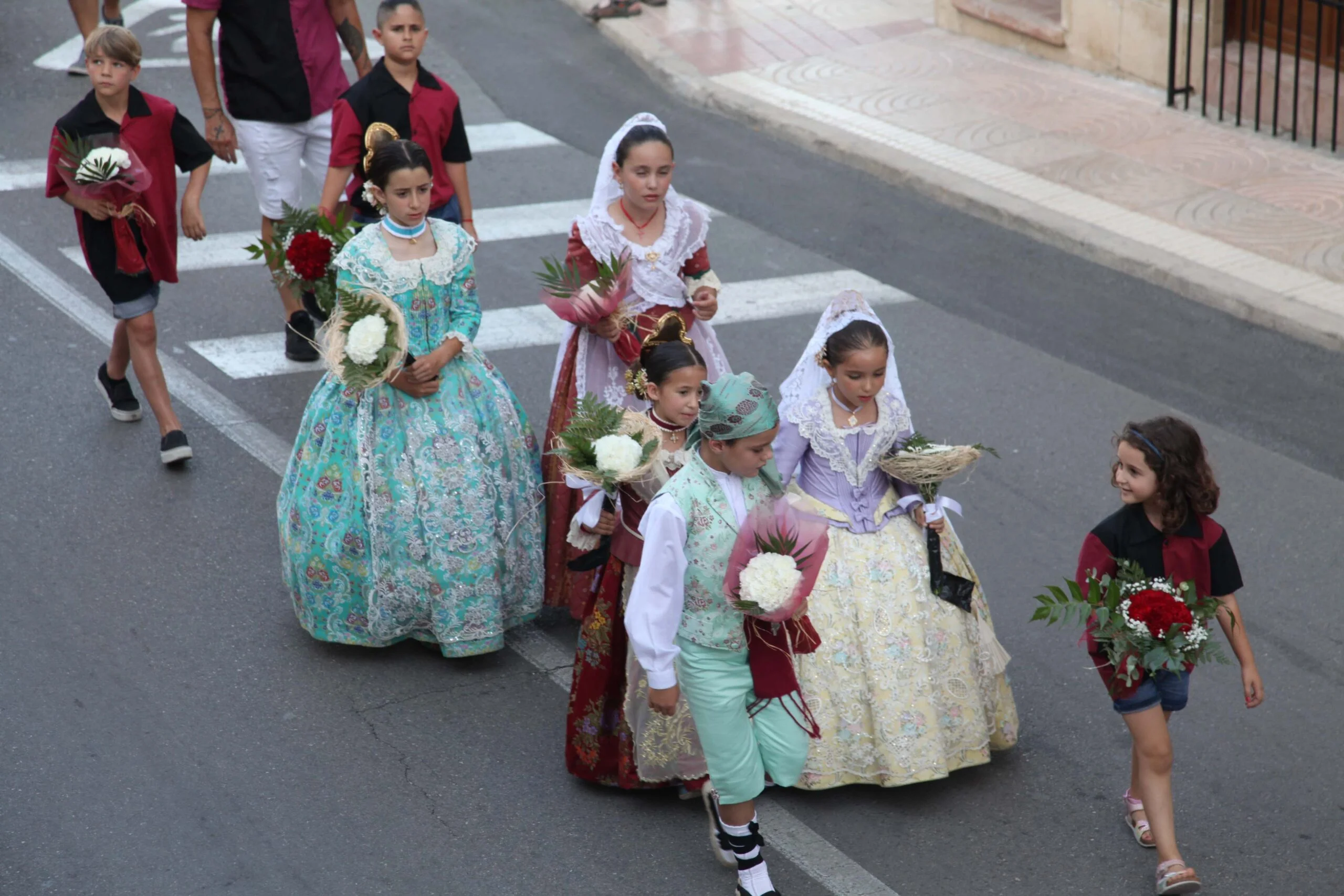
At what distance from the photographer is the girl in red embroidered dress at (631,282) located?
20.6 ft

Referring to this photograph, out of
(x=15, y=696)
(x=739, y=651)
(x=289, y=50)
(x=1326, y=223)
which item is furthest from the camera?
(x=1326, y=223)

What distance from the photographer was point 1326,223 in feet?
34.1

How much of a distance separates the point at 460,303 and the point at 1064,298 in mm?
4859

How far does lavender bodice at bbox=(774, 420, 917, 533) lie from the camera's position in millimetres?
5379

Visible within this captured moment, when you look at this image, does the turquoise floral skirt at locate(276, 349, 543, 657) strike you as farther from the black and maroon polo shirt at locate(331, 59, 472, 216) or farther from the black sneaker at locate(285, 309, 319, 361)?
the black sneaker at locate(285, 309, 319, 361)

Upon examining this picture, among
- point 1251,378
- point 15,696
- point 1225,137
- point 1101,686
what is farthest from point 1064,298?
point 15,696

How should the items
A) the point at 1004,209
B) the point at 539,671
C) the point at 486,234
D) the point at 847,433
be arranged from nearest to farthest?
the point at 847,433 → the point at 539,671 → the point at 486,234 → the point at 1004,209

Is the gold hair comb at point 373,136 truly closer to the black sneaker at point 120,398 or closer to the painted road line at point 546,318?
the painted road line at point 546,318

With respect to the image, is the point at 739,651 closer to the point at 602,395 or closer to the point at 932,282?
the point at 602,395

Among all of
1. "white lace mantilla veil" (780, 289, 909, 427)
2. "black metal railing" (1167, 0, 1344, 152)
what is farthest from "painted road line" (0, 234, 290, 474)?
"black metal railing" (1167, 0, 1344, 152)

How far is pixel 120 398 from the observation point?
8.03 m

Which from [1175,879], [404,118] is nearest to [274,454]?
[404,118]

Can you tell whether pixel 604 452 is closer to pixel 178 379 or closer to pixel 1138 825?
pixel 1138 825

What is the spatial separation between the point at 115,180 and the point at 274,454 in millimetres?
1514
